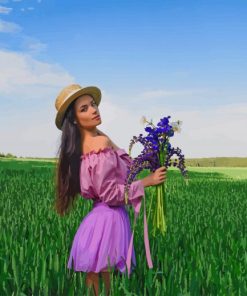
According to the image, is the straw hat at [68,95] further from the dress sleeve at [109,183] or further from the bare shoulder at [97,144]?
the dress sleeve at [109,183]

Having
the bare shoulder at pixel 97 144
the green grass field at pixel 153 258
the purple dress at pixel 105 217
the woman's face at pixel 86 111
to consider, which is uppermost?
the woman's face at pixel 86 111

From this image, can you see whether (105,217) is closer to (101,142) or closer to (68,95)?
(101,142)

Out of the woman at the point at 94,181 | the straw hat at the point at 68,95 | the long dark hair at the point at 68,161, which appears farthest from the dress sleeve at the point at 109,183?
the straw hat at the point at 68,95

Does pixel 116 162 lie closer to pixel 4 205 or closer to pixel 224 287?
pixel 224 287

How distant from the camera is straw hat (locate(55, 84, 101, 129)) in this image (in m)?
3.83

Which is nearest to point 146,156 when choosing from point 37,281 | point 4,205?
point 37,281

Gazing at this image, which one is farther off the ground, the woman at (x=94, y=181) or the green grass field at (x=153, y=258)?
the woman at (x=94, y=181)

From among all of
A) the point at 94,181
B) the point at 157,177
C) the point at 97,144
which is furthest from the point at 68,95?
the point at 157,177

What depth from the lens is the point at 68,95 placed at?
3.84 m

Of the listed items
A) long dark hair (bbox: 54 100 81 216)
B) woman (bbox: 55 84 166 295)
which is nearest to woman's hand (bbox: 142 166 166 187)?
woman (bbox: 55 84 166 295)

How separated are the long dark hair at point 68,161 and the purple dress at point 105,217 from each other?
10cm

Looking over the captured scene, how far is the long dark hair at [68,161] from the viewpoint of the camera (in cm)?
382

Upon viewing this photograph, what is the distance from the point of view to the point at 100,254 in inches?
143

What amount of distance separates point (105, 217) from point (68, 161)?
0.49 meters
